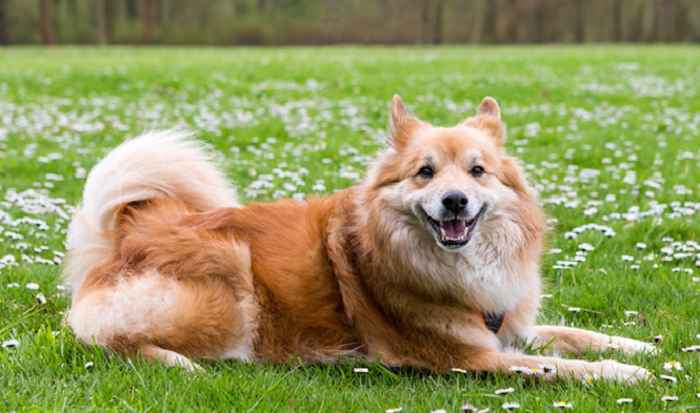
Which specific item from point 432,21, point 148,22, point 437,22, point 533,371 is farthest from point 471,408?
point 148,22

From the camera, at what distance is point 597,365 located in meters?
3.30

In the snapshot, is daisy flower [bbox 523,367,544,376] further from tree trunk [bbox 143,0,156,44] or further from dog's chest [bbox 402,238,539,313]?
tree trunk [bbox 143,0,156,44]

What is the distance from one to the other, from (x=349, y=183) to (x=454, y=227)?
11.1ft

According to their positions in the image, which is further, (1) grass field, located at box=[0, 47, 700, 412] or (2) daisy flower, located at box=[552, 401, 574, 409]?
(1) grass field, located at box=[0, 47, 700, 412]

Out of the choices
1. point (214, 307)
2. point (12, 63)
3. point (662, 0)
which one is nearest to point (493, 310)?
point (214, 307)

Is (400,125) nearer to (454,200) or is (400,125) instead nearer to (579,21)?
(454,200)

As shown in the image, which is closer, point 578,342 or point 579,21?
point 578,342

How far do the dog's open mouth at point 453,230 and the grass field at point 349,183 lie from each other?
0.66 meters

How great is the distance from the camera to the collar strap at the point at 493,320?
12.0ft

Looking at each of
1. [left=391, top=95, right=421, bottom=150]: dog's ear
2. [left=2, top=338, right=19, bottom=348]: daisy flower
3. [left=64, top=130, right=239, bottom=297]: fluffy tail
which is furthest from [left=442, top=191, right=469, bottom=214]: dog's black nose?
[left=2, top=338, right=19, bottom=348]: daisy flower

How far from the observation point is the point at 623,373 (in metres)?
3.18

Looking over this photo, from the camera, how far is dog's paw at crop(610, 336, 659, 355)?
3.54m

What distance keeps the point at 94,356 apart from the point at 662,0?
168ft

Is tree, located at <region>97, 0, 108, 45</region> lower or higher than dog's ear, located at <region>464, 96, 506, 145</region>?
higher
